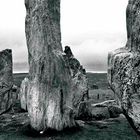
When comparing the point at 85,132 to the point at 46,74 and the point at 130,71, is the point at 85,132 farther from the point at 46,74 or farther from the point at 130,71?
the point at 130,71

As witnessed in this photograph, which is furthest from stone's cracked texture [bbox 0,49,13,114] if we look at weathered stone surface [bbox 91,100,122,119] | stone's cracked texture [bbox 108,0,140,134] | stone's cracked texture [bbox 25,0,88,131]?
stone's cracked texture [bbox 108,0,140,134]

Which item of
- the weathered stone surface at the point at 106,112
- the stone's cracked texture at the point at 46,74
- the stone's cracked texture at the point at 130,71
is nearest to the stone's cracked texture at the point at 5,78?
the stone's cracked texture at the point at 46,74

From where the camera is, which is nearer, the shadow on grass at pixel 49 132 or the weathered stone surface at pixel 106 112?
the shadow on grass at pixel 49 132

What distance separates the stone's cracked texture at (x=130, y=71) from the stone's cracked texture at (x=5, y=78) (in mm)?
29784

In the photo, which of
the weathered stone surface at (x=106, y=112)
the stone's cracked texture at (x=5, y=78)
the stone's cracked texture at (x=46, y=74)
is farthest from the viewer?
the stone's cracked texture at (x=5, y=78)

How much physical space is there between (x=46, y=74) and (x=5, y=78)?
1130cm

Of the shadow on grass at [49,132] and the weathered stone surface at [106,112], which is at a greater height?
the shadow on grass at [49,132]

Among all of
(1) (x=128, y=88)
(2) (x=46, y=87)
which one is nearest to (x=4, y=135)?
(2) (x=46, y=87)

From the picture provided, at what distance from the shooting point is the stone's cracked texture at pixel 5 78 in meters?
33.3

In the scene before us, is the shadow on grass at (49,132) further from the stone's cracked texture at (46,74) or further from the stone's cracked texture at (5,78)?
the stone's cracked texture at (5,78)

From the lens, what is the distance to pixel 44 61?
77.4ft

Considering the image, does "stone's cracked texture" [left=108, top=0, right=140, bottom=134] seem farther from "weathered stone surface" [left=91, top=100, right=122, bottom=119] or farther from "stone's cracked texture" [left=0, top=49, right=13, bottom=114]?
"stone's cracked texture" [left=0, top=49, right=13, bottom=114]

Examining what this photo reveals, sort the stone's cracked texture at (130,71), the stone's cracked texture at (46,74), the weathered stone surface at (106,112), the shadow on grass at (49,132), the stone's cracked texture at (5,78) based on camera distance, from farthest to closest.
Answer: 1. the stone's cracked texture at (5,78)
2. the weathered stone surface at (106,112)
3. the stone's cracked texture at (46,74)
4. the shadow on grass at (49,132)
5. the stone's cracked texture at (130,71)

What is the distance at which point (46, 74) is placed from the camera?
925 inches
